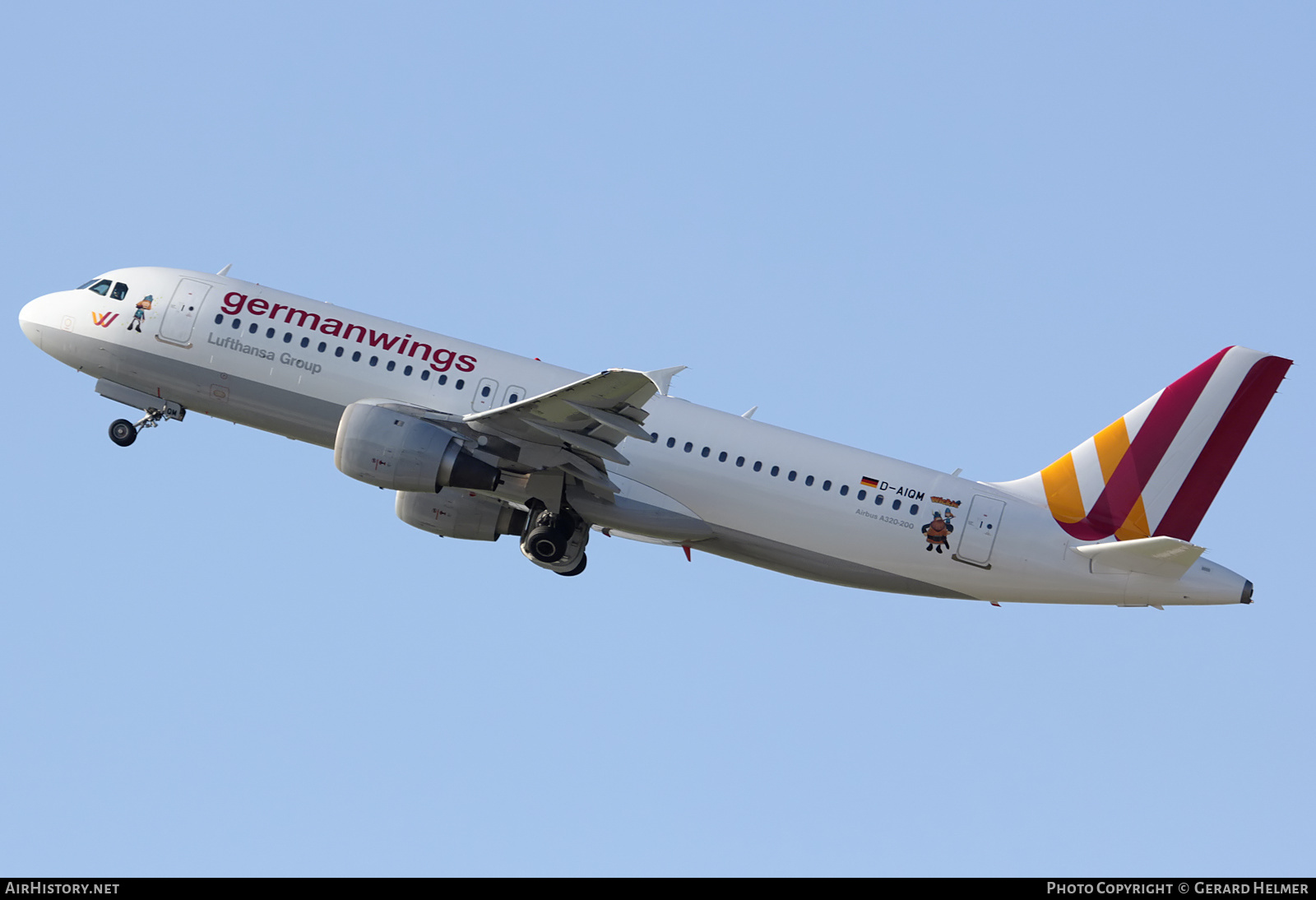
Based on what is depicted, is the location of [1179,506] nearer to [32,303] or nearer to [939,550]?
[939,550]

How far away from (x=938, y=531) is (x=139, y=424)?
790 inches

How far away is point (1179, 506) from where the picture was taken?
116ft

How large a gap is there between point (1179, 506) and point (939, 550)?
5.84 meters

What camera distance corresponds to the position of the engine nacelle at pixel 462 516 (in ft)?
124

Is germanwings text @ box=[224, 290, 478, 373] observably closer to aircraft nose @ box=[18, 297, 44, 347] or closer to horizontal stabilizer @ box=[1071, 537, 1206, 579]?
aircraft nose @ box=[18, 297, 44, 347]

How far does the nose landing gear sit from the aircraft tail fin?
2133 cm

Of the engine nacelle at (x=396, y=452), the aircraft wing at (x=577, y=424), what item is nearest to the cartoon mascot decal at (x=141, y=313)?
the engine nacelle at (x=396, y=452)

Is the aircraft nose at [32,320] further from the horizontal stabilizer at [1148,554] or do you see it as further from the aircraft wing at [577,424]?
the horizontal stabilizer at [1148,554]

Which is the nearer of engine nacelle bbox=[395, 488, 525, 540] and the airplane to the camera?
the airplane

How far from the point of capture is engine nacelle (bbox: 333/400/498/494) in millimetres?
33344

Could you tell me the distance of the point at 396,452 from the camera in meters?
33.3

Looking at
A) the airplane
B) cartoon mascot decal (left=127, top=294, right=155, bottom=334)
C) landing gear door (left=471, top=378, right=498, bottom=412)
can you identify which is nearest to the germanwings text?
the airplane

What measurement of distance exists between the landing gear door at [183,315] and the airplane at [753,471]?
45 mm

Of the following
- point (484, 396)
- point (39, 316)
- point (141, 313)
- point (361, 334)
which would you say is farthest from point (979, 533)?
point (39, 316)
